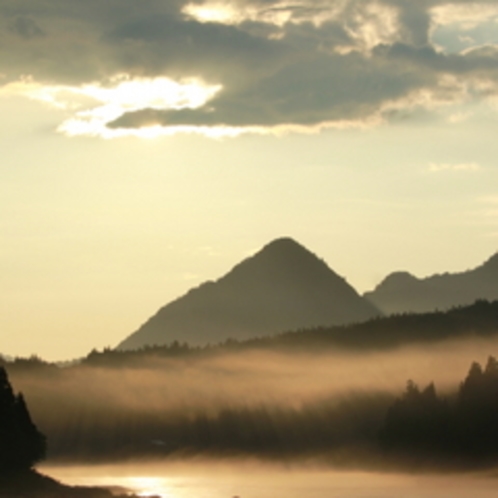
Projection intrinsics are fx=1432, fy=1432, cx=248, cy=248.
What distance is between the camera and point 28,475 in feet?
636

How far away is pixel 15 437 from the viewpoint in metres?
192

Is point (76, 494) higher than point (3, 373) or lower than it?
lower

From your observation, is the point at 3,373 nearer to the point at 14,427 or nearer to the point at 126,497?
the point at 14,427

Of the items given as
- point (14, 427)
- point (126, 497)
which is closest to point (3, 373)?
A: point (14, 427)

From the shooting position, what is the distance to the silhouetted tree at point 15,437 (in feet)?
623

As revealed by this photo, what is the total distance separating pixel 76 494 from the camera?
7653 inches

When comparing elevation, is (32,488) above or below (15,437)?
below

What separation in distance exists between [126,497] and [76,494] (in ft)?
24.1

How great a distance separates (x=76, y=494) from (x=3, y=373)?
19461 millimetres

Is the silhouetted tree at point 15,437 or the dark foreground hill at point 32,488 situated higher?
the silhouetted tree at point 15,437

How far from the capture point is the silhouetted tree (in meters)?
190

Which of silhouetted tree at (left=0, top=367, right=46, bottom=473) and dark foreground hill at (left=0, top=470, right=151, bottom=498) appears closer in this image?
dark foreground hill at (left=0, top=470, right=151, bottom=498)

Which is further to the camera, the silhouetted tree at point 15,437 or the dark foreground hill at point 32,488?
the silhouetted tree at point 15,437

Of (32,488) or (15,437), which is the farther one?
(15,437)
